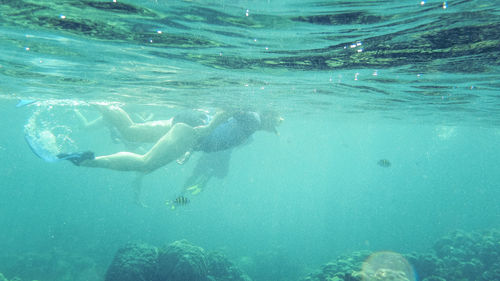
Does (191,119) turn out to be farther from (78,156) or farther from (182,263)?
(182,263)

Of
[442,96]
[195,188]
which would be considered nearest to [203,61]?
[195,188]

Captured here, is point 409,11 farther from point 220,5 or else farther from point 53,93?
point 53,93

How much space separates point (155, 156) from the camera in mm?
9688

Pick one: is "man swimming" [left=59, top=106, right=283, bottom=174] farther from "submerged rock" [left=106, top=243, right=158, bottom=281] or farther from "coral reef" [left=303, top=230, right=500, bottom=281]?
"coral reef" [left=303, top=230, right=500, bottom=281]

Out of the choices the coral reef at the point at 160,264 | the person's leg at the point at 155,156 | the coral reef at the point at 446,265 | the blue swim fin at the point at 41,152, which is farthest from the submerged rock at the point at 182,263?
the blue swim fin at the point at 41,152

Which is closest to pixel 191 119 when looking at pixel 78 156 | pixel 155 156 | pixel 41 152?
pixel 155 156

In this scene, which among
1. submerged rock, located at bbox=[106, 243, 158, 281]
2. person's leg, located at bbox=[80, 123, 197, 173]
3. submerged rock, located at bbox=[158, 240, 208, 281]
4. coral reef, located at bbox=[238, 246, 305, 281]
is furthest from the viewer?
coral reef, located at bbox=[238, 246, 305, 281]

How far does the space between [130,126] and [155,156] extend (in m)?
3.00

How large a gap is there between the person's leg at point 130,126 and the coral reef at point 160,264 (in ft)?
16.3

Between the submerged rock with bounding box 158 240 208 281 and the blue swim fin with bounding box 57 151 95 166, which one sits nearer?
the blue swim fin with bounding box 57 151 95 166

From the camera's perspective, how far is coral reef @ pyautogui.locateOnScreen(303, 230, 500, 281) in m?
10.1

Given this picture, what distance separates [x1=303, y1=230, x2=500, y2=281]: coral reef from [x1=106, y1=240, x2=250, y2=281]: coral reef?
5.07 metres

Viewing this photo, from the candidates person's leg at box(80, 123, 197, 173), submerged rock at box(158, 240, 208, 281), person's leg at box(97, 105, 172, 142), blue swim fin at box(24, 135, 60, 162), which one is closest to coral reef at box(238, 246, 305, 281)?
submerged rock at box(158, 240, 208, 281)

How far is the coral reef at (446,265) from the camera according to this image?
10070 millimetres
